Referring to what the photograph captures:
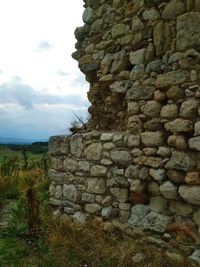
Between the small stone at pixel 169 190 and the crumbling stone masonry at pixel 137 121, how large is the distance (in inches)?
0.4

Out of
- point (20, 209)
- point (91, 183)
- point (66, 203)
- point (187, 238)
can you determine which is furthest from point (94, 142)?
point (20, 209)

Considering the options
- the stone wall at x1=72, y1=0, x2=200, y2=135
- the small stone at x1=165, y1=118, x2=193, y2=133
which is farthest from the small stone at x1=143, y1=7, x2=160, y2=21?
the small stone at x1=165, y1=118, x2=193, y2=133

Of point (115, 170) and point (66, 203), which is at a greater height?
point (115, 170)

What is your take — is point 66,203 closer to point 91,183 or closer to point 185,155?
point 91,183

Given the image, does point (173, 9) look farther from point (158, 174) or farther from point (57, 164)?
point (57, 164)

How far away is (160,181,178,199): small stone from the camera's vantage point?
4.51 m

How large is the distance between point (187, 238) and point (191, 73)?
1.75 meters

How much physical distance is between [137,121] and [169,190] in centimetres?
94

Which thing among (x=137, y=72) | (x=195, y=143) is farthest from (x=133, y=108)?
(x=195, y=143)

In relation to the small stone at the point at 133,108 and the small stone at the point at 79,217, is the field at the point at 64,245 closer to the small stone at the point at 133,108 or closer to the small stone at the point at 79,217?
the small stone at the point at 79,217

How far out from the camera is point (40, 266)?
5008mm

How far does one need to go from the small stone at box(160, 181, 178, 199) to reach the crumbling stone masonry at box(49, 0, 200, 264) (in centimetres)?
1

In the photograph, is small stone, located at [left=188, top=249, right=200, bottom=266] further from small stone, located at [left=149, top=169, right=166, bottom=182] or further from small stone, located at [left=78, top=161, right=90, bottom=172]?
small stone, located at [left=78, top=161, right=90, bottom=172]

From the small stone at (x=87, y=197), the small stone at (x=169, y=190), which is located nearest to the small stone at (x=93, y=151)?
the small stone at (x=87, y=197)
